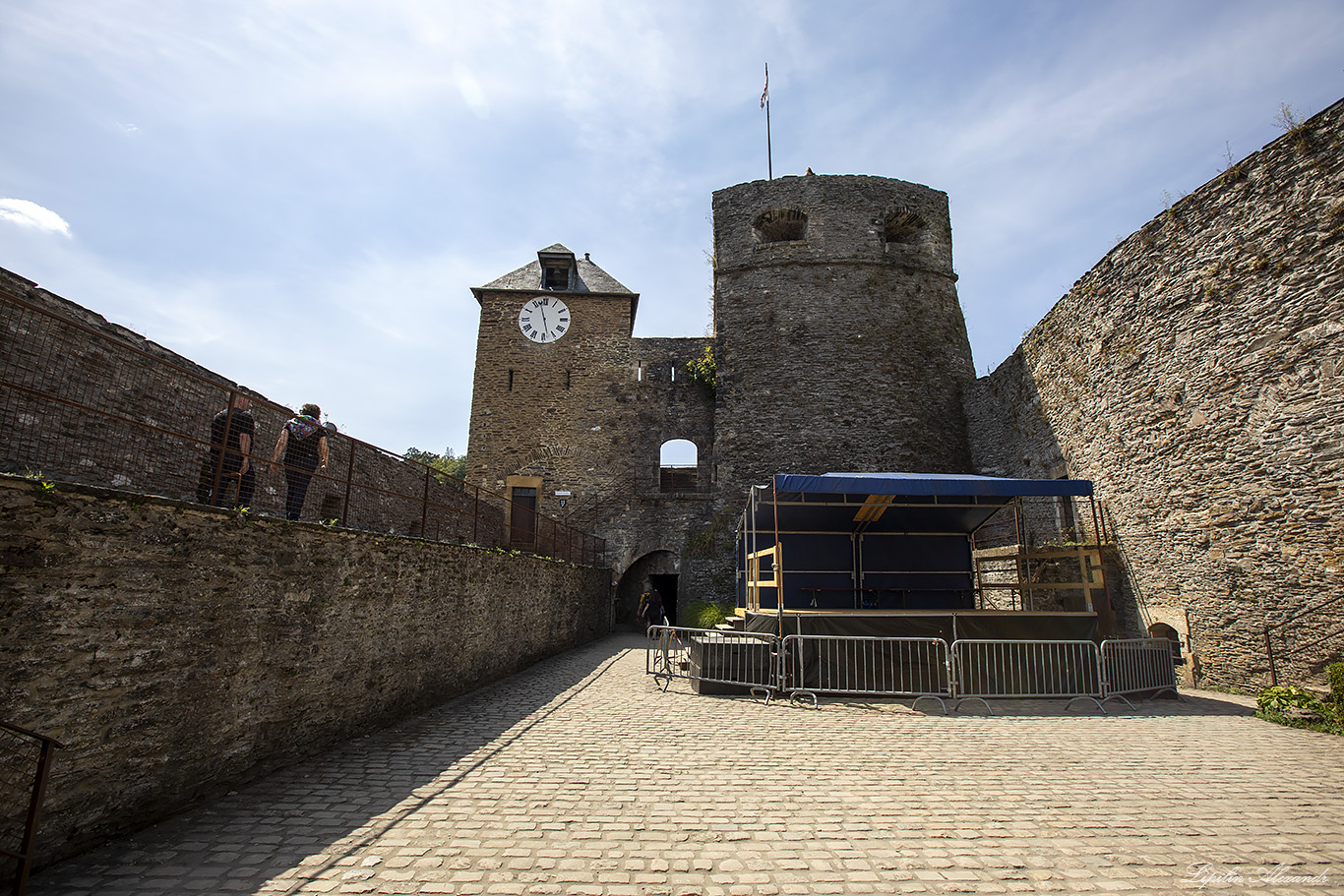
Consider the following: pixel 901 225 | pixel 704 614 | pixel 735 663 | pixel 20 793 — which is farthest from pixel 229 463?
pixel 901 225

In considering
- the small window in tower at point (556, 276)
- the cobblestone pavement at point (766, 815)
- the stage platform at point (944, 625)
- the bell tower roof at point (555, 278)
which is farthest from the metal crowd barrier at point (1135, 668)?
the small window in tower at point (556, 276)

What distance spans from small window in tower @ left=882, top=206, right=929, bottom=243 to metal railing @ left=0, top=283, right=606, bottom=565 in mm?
16114

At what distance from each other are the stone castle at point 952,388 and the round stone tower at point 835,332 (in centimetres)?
6

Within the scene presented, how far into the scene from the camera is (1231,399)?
8.57 metres

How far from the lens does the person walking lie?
20.3 feet

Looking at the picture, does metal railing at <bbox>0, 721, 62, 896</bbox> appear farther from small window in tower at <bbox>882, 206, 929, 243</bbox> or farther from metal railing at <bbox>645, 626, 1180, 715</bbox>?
small window in tower at <bbox>882, 206, 929, 243</bbox>

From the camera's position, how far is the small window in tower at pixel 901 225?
19.5 metres

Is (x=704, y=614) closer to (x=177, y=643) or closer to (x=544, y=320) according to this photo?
(x=544, y=320)

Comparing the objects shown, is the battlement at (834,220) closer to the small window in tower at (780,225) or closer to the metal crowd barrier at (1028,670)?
the small window in tower at (780,225)

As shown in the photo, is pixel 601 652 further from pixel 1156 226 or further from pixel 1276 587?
pixel 1156 226

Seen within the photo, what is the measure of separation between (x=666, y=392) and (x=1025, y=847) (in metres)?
16.9

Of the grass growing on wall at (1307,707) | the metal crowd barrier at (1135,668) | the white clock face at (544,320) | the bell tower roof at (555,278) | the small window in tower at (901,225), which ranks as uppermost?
the small window in tower at (901,225)

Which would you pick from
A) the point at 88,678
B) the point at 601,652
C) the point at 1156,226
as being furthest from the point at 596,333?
the point at 88,678

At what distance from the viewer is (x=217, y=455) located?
5004mm
